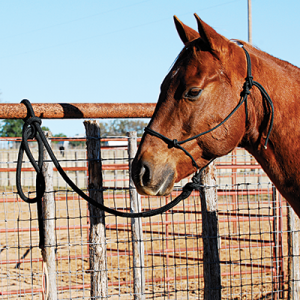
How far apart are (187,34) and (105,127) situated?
141ft

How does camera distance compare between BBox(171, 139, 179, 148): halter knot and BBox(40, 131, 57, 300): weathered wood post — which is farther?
BBox(40, 131, 57, 300): weathered wood post

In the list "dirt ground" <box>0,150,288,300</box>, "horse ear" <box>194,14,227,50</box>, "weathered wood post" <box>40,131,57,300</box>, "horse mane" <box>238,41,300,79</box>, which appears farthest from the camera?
"dirt ground" <box>0,150,288,300</box>

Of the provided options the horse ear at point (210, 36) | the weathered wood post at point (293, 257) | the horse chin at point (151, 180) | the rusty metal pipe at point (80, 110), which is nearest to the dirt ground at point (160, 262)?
the weathered wood post at point (293, 257)

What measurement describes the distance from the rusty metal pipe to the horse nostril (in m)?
1.08

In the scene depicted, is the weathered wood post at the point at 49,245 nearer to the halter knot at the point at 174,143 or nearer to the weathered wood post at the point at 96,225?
the weathered wood post at the point at 96,225

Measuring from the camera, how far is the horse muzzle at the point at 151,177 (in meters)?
1.93

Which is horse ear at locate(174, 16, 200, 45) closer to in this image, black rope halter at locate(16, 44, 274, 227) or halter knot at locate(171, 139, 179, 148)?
black rope halter at locate(16, 44, 274, 227)

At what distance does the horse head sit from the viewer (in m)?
1.96

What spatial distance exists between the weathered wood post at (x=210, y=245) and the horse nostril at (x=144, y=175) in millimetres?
1275

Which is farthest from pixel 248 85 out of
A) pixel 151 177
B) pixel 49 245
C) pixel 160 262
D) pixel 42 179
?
pixel 160 262

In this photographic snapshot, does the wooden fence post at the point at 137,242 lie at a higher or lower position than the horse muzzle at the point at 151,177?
lower

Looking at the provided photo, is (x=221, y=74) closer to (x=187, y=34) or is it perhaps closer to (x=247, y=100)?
(x=247, y=100)

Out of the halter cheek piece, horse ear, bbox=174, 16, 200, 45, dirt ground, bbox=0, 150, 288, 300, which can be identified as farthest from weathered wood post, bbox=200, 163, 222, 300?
horse ear, bbox=174, 16, 200, 45

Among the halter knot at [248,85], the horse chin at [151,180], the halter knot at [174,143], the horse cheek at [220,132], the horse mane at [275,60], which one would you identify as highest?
the horse mane at [275,60]
